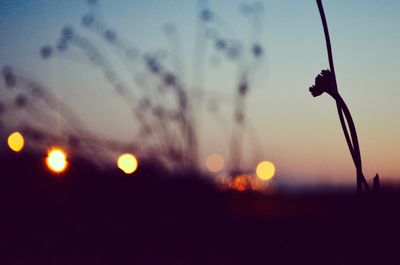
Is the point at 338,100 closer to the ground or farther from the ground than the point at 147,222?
closer to the ground

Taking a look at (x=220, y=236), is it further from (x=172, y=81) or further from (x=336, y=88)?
(x=336, y=88)

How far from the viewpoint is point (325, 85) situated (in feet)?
1.24

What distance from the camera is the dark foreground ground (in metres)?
2.08

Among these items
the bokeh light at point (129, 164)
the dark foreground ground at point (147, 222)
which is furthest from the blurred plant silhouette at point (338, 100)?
the bokeh light at point (129, 164)

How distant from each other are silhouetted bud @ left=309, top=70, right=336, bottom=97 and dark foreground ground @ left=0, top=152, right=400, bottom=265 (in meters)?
0.92

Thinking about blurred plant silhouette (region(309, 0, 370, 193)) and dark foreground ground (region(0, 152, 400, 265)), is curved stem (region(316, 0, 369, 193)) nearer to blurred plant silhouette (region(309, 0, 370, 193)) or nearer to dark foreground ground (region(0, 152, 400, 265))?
blurred plant silhouette (region(309, 0, 370, 193))

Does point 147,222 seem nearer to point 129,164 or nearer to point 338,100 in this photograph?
point 129,164

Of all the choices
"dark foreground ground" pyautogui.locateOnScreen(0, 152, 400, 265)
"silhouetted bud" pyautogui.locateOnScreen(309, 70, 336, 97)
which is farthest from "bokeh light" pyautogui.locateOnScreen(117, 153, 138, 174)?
"silhouetted bud" pyautogui.locateOnScreen(309, 70, 336, 97)

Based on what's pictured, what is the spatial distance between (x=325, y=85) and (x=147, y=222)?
→ 2779 mm

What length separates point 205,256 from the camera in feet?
6.95

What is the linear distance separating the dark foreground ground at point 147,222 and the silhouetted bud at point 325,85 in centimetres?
92

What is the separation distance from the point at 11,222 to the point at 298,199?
271 cm

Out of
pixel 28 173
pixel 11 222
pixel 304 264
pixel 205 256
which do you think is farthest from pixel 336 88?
pixel 28 173

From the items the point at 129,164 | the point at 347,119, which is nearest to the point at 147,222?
the point at 129,164
